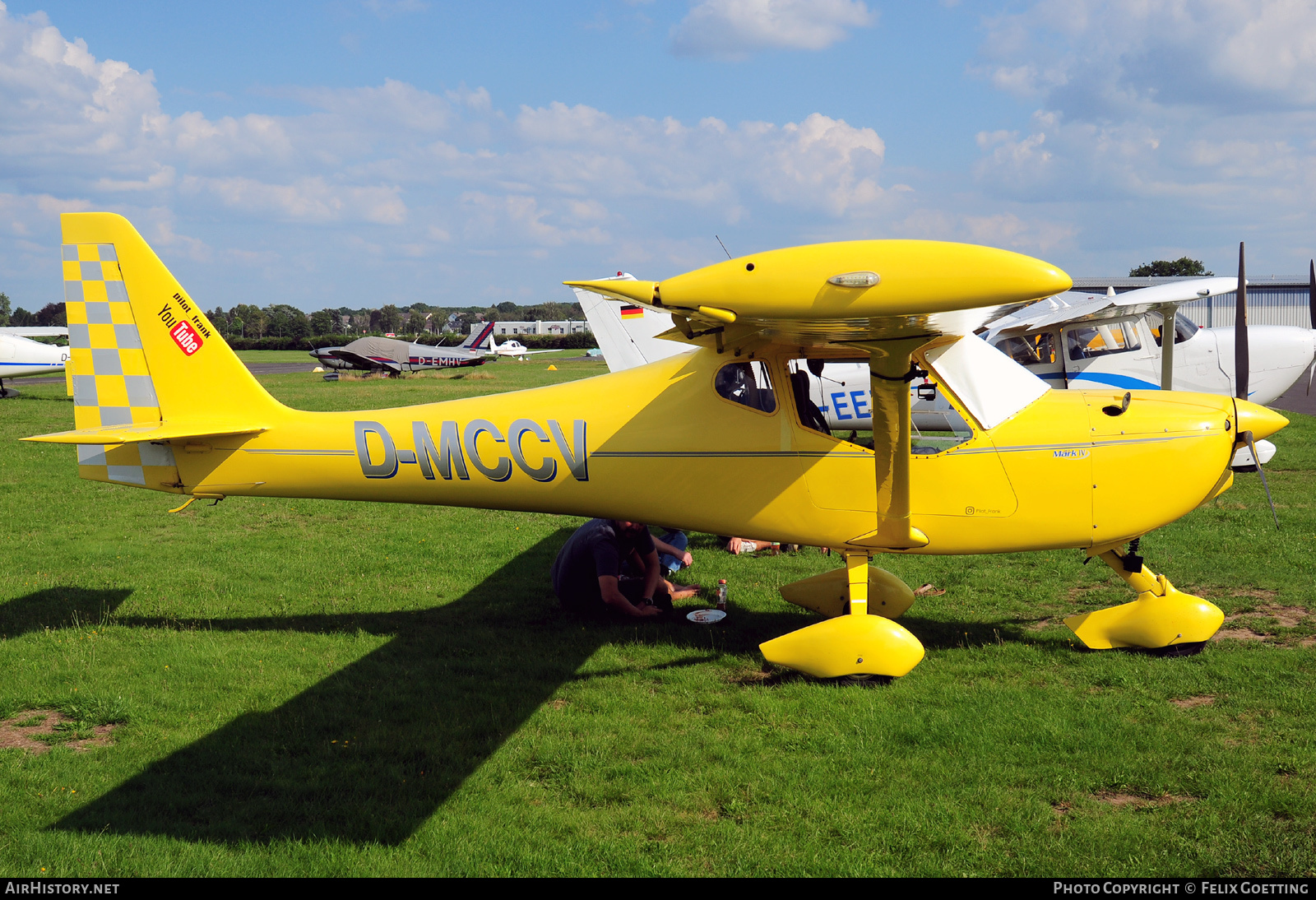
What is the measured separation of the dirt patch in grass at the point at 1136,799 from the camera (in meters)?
4.28

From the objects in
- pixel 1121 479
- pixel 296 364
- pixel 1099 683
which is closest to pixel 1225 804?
pixel 1099 683

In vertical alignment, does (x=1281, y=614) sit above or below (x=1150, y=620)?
below

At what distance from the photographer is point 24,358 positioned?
1216 inches

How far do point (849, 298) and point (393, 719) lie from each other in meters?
3.83

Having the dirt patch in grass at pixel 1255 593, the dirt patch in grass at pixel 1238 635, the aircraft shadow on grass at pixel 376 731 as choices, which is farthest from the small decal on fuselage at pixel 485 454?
the dirt patch in grass at pixel 1255 593

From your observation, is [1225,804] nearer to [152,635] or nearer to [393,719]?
[393,719]

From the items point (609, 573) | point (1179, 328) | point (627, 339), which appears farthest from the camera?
point (627, 339)

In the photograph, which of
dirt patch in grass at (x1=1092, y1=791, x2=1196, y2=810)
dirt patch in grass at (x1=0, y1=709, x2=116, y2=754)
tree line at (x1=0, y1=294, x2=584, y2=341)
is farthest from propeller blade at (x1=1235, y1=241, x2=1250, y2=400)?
tree line at (x1=0, y1=294, x2=584, y2=341)

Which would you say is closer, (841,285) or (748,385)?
(841,285)

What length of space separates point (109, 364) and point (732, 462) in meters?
4.89

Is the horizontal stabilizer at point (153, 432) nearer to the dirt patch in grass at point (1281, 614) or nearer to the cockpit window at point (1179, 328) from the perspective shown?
the dirt patch in grass at point (1281, 614)

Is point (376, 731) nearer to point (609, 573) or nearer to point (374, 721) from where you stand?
point (374, 721)

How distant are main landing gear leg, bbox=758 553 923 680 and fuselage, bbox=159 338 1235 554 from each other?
664mm

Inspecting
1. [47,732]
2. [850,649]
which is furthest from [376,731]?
[850,649]
